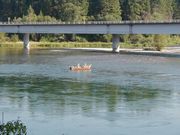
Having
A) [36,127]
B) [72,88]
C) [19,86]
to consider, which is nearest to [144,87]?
[72,88]

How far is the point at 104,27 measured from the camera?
12688 centimetres

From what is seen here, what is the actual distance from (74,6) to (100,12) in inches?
313

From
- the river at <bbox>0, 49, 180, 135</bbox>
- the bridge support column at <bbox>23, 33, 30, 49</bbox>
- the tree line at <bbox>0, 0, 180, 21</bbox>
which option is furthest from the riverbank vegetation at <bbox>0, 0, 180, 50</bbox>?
the river at <bbox>0, 49, 180, 135</bbox>

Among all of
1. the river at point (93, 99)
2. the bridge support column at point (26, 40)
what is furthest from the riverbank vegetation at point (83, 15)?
the river at point (93, 99)

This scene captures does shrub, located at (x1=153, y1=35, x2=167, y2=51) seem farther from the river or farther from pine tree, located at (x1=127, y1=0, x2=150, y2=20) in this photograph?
the river

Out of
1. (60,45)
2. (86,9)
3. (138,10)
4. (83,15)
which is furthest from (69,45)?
(138,10)

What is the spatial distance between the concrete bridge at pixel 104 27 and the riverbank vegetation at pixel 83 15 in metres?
12.2

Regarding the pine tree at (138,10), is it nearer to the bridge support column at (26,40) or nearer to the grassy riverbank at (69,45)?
the grassy riverbank at (69,45)

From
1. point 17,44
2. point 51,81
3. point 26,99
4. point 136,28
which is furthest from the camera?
point 17,44

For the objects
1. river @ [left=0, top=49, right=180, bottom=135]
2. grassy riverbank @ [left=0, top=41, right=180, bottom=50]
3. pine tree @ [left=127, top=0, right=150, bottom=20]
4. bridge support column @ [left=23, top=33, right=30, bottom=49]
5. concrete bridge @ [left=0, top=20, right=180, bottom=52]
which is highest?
pine tree @ [left=127, top=0, right=150, bottom=20]

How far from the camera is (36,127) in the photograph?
1513 inches

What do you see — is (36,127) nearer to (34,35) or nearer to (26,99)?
(26,99)

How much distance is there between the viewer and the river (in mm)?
39188

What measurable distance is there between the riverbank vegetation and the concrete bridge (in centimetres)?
1215
